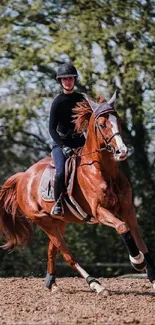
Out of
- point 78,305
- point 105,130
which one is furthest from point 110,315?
point 105,130

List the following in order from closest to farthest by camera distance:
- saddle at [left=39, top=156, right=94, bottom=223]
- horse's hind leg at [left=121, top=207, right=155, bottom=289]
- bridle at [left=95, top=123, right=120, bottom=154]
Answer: bridle at [left=95, top=123, right=120, bottom=154]
horse's hind leg at [left=121, top=207, right=155, bottom=289]
saddle at [left=39, top=156, right=94, bottom=223]

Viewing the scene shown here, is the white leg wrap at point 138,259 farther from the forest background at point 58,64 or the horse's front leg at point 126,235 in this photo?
the forest background at point 58,64

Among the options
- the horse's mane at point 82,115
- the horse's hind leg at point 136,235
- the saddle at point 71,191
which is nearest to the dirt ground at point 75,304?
the horse's hind leg at point 136,235

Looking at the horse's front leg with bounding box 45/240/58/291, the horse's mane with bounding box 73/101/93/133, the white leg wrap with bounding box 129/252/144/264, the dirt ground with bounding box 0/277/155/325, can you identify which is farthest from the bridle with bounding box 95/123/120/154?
the horse's front leg with bounding box 45/240/58/291

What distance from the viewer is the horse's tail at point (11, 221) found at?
36.4ft

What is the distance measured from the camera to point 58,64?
17.0m

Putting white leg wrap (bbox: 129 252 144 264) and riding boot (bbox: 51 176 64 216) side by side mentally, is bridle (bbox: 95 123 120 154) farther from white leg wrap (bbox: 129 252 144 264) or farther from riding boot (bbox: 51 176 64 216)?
white leg wrap (bbox: 129 252 144 264)

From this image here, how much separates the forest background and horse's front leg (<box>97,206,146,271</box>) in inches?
324

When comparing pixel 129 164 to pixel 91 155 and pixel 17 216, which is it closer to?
pixel 17 216

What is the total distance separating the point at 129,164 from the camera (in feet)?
57.7

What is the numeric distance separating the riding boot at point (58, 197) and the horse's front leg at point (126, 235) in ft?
2.82

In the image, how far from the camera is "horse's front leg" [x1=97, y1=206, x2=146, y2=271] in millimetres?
8391

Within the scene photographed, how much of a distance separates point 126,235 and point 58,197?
1278 millimetres

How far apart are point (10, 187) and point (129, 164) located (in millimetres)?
6829
